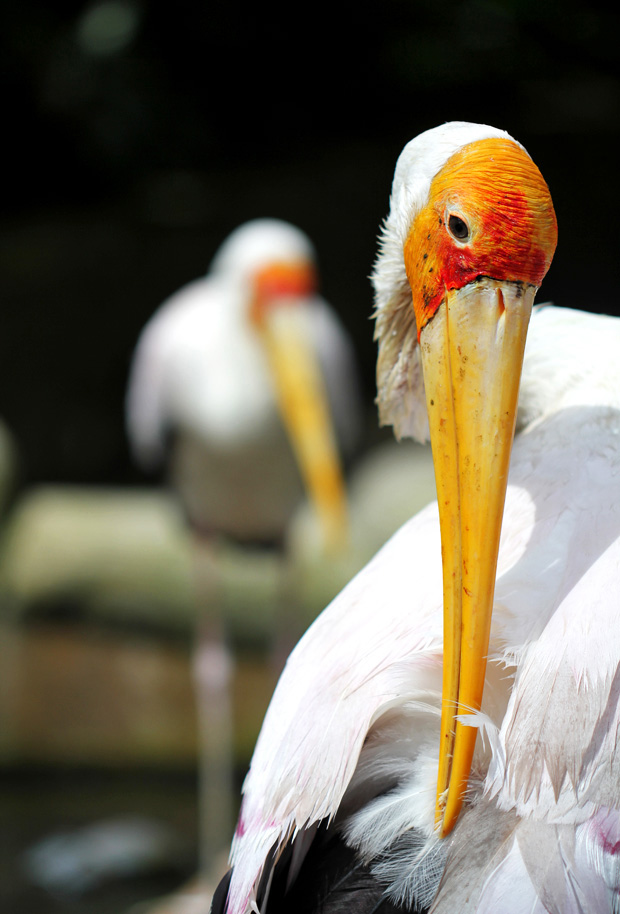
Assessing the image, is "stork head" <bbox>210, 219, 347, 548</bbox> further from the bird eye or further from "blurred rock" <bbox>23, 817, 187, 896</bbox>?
the bird eye

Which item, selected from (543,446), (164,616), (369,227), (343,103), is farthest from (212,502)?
(543,446)

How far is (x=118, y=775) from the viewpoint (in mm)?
3613

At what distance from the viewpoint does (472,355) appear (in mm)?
865

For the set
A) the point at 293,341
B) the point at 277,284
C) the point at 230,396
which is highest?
the point at 277,284

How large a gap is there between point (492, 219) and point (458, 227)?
54 mm

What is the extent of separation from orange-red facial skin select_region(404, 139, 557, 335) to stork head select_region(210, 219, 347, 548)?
84.3 inches

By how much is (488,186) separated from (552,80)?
392 centimetres

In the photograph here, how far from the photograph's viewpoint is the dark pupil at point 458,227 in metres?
0.87

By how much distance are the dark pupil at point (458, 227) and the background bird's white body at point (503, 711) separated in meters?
0.25

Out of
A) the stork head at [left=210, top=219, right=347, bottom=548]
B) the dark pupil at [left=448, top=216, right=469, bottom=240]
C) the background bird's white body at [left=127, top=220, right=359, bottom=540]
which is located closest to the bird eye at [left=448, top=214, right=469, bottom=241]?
the dark pupil at [left=448, top=216, right=469, bottom=240]

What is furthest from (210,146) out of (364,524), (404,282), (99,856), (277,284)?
(404,282)

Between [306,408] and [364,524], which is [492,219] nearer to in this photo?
[306,408]

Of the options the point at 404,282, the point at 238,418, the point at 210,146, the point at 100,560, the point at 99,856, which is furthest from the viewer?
the point at 210,146

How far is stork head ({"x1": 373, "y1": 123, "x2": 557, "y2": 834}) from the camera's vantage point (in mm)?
811
